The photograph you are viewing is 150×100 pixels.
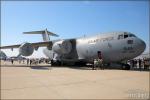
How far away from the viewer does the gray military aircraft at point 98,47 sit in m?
18.3

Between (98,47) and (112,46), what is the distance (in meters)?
1.93

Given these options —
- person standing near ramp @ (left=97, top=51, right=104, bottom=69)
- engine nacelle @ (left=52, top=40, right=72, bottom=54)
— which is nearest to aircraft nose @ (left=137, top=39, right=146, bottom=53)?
person standing near ramp @ (left=97, top=51, right=104, bottom=69)

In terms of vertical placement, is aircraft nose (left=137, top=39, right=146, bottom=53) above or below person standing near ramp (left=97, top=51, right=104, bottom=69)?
above

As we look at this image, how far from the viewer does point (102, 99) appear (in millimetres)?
5836

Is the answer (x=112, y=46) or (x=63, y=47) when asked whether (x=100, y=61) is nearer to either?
(x=112, y=46)

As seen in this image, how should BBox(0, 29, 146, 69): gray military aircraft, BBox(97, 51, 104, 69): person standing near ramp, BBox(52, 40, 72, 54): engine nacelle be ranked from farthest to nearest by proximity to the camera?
1. BBox(52, 40, 72, 54): engine nacelle
2. BBox(97, 51, 104, 69): person standing near ramp
3. BBox(0, 29, 146, 69): gray military aircraft

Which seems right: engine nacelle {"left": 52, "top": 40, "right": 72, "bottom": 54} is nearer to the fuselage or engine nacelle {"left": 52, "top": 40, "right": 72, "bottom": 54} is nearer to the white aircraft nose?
the fuselage

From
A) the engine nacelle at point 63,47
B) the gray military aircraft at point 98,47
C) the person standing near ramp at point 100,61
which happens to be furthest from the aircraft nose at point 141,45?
the engine nacelle at point 63,47

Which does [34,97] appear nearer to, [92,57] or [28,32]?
[92,57]

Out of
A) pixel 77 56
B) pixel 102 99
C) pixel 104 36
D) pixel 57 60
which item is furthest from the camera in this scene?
pixel 57 60

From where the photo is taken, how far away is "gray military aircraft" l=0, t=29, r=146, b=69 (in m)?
18.3

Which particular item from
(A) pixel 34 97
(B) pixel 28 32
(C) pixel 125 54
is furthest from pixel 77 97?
(B) pixel 28 32

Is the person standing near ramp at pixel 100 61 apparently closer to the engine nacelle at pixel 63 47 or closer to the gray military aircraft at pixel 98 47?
A: the gray military aircraft at pixel 98 47

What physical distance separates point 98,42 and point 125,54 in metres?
3.67
